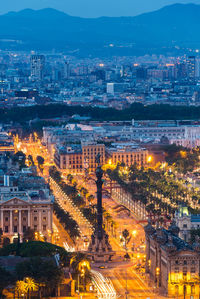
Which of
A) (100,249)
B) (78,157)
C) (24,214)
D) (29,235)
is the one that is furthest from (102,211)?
(78,157)

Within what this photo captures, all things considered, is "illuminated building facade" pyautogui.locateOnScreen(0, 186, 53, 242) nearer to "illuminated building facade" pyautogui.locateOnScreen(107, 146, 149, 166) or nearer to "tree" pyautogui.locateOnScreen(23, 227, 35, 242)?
"tree" pyautogui.locateOnScreen(23, 227, 35, 242)

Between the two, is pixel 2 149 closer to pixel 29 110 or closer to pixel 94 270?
pixel 94 270

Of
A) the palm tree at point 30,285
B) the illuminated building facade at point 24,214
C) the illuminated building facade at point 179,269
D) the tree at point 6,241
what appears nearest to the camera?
the palm tree at point 30,285

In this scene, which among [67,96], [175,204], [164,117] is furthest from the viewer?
[67,96]

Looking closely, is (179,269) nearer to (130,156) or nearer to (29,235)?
(29,235)

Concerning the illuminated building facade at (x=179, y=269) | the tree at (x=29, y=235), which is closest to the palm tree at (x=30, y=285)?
the illuminated building facade at (x=179, y=269)

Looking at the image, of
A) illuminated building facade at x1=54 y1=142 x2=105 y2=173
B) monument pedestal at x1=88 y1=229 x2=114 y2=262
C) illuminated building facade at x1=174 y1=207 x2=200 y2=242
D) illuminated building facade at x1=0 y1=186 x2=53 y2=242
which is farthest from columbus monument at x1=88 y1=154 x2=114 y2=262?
illuminated building facade at x1=54 y1=142 x2=105 y2=173

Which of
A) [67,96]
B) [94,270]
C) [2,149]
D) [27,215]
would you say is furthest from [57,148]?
[67,96]

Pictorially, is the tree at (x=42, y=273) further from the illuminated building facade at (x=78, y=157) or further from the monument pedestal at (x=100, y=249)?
the illuminated building facade at (x=78, y=157)
